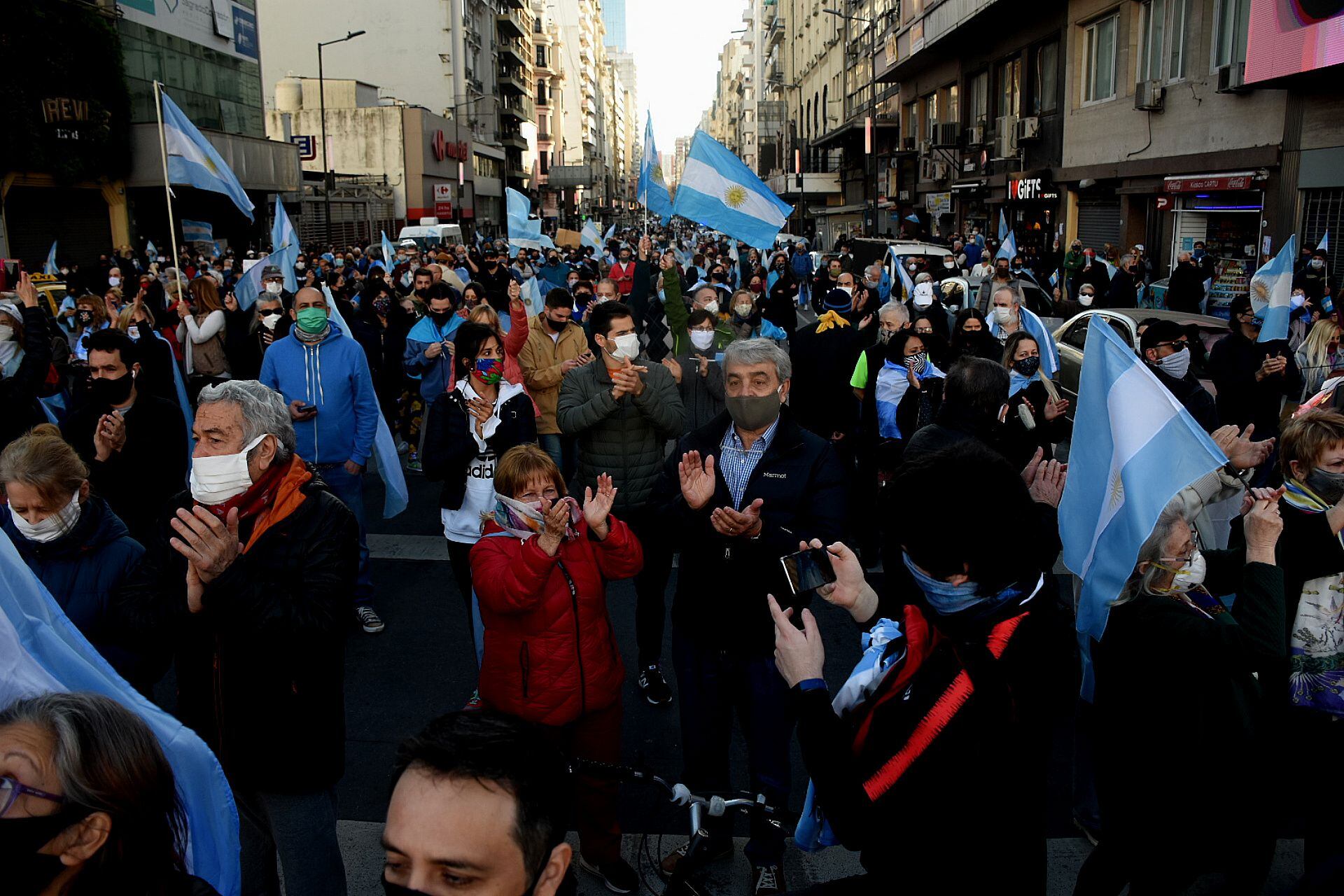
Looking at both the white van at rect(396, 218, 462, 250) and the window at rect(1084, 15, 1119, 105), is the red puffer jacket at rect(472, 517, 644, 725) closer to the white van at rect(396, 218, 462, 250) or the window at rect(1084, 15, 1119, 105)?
the window at rect(1084, 15, 1119, 105)

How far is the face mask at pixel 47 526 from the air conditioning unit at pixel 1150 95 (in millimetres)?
23718

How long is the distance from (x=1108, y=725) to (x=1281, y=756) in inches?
27.8

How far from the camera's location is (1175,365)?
6.09m

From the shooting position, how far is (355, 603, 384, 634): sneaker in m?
6.16

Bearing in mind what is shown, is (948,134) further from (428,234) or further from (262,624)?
(262,624)

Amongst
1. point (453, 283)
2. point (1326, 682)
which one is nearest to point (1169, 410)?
point (1326, 682)

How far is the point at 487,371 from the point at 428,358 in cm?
322

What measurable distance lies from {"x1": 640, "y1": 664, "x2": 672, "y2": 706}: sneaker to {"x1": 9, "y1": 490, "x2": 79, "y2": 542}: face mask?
2751 mm

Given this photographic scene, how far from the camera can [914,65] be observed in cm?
4100

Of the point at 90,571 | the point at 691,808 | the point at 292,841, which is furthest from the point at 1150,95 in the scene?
the point at 292,841

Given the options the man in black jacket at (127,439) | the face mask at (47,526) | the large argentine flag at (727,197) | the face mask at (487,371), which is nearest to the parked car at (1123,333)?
the large argentine flag at (727,197)

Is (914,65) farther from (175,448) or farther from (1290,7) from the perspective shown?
(175,448)

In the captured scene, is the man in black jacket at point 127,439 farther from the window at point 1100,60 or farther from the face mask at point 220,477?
the window at point 1100,60

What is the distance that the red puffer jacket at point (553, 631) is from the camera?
3490 millimetres
